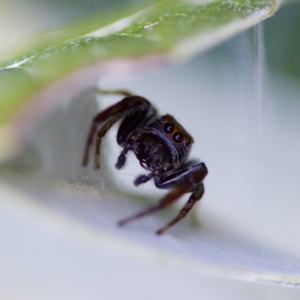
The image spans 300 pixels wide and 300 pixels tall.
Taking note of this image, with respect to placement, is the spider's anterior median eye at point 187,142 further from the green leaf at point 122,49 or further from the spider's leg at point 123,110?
the green leaf at point 122,49

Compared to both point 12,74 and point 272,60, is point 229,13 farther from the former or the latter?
point 272,60

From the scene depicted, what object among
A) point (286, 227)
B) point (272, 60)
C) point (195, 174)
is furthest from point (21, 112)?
point (272, 60)

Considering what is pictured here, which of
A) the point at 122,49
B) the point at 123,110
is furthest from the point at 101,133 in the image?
the point at 122,49

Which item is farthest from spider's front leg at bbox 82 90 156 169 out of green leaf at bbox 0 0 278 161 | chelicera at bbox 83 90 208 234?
green leaf at bbox 0 0 278 161

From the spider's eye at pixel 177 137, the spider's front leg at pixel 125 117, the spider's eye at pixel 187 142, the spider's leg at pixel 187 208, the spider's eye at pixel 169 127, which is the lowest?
the spider's leg at pixel 187 208

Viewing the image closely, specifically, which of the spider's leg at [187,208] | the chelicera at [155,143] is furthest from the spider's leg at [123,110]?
the spider's leg at [187,208]

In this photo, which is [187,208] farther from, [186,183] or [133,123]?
[133,123]

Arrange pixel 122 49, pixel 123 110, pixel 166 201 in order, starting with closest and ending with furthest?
pixel 122 49, pixel 166 201, pixel 123 110

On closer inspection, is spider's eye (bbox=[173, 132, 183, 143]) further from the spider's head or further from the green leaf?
the green leaf
